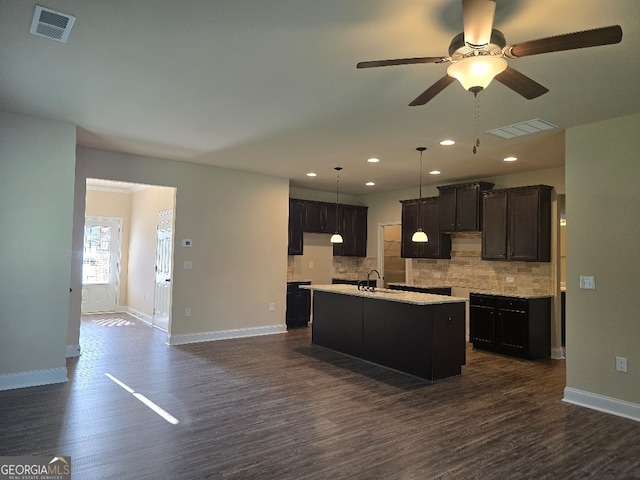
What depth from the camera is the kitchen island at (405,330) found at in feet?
15.6

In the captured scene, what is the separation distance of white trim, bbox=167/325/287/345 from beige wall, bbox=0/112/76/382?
1.95m

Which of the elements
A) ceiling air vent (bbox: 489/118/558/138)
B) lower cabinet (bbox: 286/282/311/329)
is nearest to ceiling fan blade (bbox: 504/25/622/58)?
ceiling air vent (bbox: 489/118/558/138)

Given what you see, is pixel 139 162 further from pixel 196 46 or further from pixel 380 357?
pixel 380 357

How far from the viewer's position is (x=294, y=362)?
17.9ft

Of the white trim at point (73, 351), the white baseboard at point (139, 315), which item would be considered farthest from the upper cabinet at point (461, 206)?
the white trim at point (73, 351)

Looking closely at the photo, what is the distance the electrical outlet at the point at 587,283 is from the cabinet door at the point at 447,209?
10.1 feet

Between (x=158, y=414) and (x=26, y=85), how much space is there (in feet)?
9.75

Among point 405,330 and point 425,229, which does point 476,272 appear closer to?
point 425,229

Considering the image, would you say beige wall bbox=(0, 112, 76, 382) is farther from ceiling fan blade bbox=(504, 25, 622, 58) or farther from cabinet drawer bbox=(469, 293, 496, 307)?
cabinet drawer bbox=(469, 293, 496, 307)

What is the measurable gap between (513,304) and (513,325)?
0.97ft

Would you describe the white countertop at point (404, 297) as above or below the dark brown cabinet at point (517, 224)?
below

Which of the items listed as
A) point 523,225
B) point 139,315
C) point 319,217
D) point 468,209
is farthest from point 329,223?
point 139,315

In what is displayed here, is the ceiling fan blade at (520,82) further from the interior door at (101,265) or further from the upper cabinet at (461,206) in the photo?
the interior door at (101,265)

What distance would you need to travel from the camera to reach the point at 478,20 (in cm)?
202
